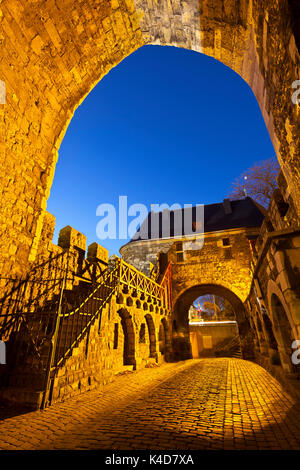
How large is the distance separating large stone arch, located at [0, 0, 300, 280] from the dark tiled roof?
11886 mm

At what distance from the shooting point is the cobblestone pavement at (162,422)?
7.23 feet

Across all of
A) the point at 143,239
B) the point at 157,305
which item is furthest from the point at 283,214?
the point at 143,239

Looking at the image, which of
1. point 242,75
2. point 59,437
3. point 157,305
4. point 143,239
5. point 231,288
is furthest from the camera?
point 143,239

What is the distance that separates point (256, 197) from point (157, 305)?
963cm

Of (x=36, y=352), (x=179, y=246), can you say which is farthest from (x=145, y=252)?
(x=36, y=352)

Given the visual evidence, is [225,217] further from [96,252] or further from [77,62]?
[77,62]

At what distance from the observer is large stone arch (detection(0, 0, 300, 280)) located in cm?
333

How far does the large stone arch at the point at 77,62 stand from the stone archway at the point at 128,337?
14.9ft

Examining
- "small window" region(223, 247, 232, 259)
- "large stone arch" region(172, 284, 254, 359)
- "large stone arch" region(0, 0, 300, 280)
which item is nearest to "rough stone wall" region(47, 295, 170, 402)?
"large stone arch" region(0, 0, 300, 280)

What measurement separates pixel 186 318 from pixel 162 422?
12.9 m

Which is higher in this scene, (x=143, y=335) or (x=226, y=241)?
(x=226, y=241)

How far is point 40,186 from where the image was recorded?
195 inches

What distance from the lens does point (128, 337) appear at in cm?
793
